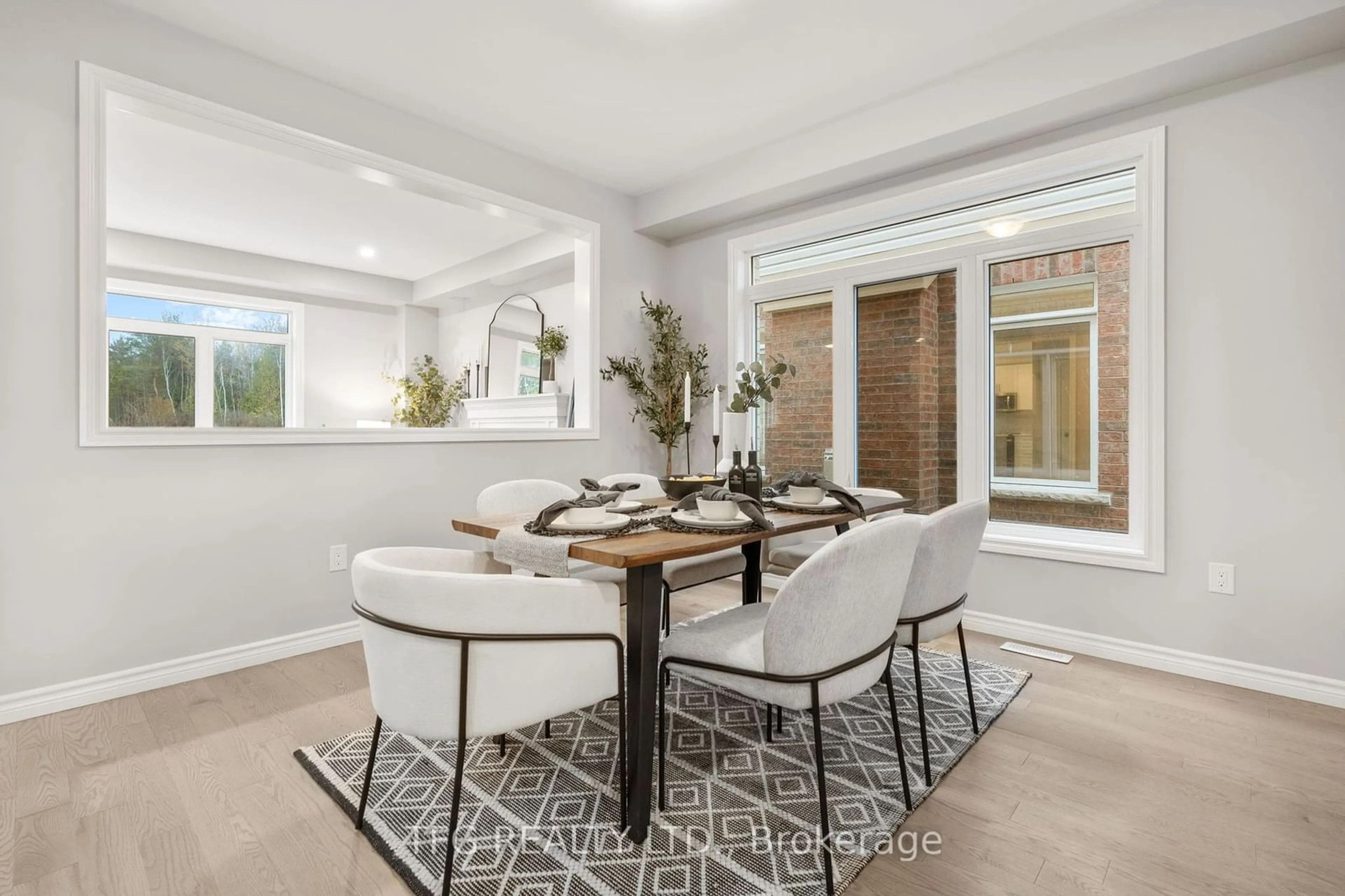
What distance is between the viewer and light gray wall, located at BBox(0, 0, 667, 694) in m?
2.21

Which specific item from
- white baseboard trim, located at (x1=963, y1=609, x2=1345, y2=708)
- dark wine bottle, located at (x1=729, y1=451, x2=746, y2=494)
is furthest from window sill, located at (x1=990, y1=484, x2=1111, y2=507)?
dark wine bottle, located at (x1=729, y1=451, x2=746, y2=494)

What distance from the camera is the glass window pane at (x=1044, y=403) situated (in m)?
3.02

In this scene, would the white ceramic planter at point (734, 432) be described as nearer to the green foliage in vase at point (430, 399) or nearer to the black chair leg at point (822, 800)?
the black chair leg at point (822, 800)

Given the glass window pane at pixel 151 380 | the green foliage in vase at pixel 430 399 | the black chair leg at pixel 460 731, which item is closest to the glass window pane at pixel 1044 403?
the black chair leg at pixel 460 731

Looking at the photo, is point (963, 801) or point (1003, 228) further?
point (1003, 228)

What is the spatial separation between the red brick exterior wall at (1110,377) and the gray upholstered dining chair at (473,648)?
2.60 metres

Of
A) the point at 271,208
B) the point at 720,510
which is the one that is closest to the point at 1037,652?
the point at 720,510

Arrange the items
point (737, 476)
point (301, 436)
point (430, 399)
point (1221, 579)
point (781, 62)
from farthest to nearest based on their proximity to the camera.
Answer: point (430, 399)
point (301, 436)
point (781, 62)
point (1221, 579)
point (737, 476)

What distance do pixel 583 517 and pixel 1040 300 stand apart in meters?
2.62

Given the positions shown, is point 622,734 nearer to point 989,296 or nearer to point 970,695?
point 970,695

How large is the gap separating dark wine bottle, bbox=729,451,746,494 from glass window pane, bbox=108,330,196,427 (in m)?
5.60

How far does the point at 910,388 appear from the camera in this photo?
11.7 ft

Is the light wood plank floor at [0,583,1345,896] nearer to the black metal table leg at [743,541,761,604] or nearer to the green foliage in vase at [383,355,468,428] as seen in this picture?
the black metal table leg at [743,541,761,604]

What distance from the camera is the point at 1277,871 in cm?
144
